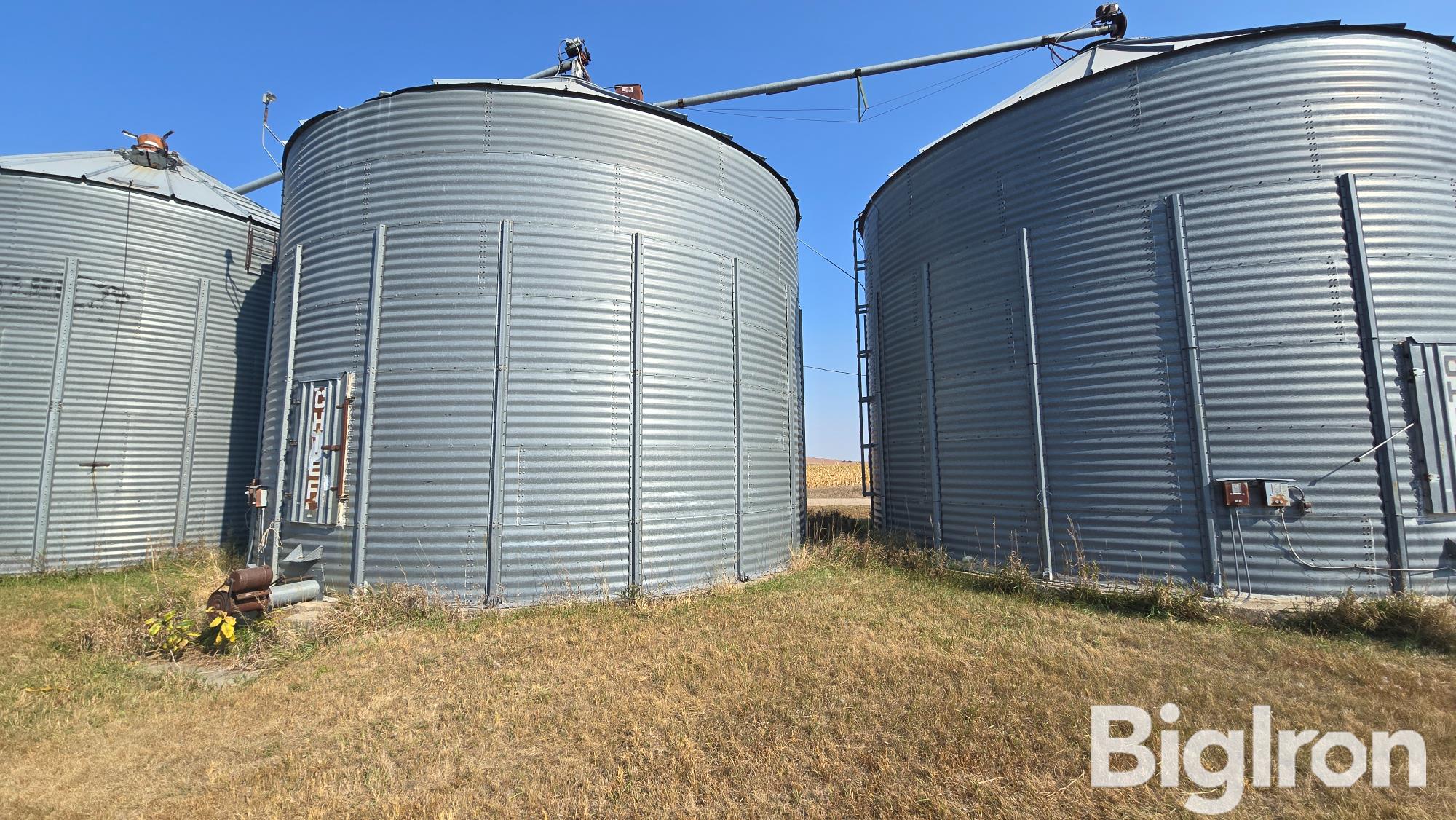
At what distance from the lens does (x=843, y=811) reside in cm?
414

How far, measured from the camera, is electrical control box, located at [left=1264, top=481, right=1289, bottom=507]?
8.15 m

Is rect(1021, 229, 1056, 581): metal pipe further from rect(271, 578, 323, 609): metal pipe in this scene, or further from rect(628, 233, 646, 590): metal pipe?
rect(271, 578, 323, 609): metal pipe

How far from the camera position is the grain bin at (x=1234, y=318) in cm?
810

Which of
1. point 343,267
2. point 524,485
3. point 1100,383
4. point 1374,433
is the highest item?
point 343,267

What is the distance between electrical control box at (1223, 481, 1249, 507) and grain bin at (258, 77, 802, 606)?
7.08 m

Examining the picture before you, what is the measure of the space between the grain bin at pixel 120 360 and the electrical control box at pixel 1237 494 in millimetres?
19495

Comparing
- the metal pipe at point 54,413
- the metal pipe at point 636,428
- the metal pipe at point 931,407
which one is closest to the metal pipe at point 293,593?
the metal pipe at point 636,428

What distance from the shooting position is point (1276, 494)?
26.8 ft

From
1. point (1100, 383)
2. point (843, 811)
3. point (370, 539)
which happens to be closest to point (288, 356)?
point (370, 539)

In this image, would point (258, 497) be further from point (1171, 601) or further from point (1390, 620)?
point (1390, 620)

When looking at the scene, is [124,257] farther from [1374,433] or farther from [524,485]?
[1374,433]

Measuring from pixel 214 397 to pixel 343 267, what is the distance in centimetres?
769

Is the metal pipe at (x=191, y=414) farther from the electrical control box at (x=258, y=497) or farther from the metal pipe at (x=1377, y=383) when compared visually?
the metal pipe at (x=1377, y=383)

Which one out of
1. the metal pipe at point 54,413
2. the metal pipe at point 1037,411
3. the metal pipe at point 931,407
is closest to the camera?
the metal pipe at point 1037,411
